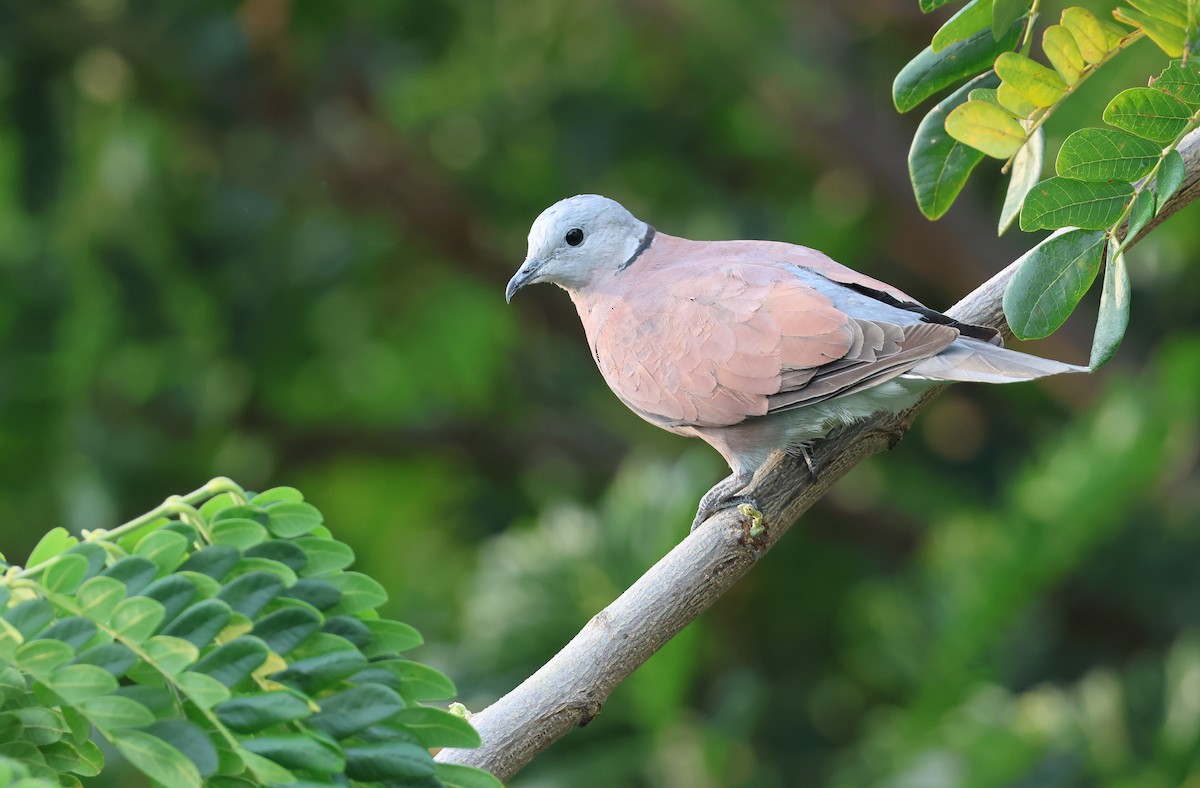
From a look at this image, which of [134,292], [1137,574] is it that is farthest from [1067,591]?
[134,292]

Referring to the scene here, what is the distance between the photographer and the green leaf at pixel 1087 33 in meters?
2.18

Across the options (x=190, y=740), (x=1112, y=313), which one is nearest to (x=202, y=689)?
(x=190, y=740)

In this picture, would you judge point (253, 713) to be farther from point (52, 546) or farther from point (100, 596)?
point (52, 546)

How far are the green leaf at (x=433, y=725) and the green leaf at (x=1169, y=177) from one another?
53.4 inches

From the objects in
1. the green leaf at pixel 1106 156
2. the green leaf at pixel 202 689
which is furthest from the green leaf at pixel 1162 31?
the green leaf at pixel 202 689

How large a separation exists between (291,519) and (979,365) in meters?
1.43

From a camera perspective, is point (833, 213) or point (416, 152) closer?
point (833, 213)

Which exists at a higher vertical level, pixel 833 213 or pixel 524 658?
pixel 833 213

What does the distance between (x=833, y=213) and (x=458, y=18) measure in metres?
2.00

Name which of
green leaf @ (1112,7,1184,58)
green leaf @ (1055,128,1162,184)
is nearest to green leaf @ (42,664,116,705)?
green leaf @ (1055,128,1162,184)

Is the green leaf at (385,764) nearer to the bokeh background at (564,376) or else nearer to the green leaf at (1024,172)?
the green leaf at (1024,172)

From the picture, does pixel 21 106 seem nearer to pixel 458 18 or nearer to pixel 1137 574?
pixel 458 18

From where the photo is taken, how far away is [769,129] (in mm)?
6688

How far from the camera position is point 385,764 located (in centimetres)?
179
